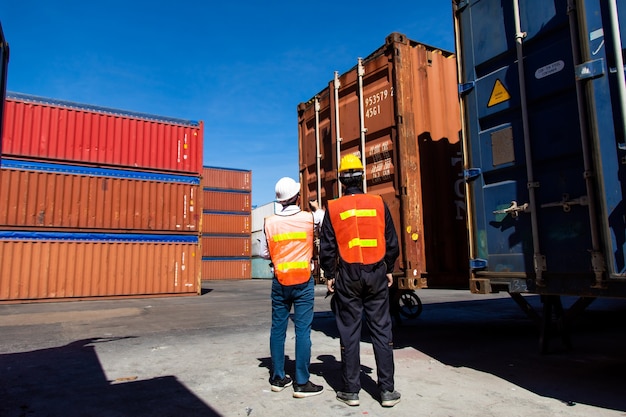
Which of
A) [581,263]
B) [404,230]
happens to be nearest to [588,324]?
[404,230]

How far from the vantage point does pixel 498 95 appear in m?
4.13

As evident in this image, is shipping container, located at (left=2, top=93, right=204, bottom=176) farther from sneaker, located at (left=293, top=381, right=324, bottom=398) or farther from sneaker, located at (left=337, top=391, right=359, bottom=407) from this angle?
sneaker, located at (left=337, top=391, right=359, bottom=407)

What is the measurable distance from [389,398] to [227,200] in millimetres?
29411

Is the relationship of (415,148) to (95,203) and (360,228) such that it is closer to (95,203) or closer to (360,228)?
(360,228)

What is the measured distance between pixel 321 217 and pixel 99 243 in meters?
12.1

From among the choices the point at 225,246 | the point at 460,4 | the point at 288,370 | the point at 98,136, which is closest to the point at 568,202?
the point at 460,4

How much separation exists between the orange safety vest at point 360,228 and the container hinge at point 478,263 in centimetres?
127

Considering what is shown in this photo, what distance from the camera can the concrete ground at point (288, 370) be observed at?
3191 mm

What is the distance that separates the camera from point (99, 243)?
45.2 ft

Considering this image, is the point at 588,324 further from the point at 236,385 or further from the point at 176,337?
the point at 176,337

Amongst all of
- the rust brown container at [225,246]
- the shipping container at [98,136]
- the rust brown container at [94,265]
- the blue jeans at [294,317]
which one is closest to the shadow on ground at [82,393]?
the blue jeans at [294,317]

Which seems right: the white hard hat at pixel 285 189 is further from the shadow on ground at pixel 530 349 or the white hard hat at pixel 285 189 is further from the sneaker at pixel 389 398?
the shadow on ground at pixel 530 349

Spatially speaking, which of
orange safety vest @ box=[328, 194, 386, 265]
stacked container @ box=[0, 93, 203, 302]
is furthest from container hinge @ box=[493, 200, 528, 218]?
stacked container @ box=[0, 93, 203, 302]

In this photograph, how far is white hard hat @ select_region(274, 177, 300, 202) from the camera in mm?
3957
